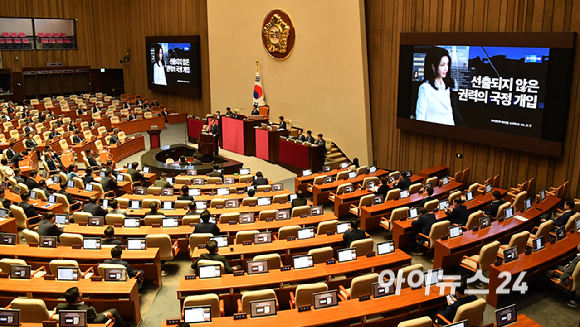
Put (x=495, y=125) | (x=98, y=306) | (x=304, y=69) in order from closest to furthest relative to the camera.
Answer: (x=98, y=306)
(x=495, y=125)
(x=304, y=69)

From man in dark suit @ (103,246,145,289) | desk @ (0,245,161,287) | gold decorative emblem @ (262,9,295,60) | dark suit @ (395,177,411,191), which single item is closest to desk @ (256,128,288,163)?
gold decorative emblem @ (262,9,295,60)

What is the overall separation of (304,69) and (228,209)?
860 centimetres

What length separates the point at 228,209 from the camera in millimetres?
9914

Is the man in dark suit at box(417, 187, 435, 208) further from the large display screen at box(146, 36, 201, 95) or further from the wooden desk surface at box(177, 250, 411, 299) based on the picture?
the large display screen at box(146, 36, 201, 95)

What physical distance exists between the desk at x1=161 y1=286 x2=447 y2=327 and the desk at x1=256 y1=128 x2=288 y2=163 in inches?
399

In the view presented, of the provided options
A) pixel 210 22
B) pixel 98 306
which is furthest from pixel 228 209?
pixel 210 22

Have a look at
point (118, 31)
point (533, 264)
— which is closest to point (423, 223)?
point (533, 264)

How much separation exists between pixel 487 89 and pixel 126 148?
12.2 m

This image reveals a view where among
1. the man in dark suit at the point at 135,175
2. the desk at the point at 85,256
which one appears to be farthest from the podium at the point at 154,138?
the desk at the point at 85,256

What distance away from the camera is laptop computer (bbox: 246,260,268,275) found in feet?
22.2

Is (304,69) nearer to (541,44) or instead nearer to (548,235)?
(541,44)

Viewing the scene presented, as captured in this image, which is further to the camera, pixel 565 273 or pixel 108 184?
pixel 108 184

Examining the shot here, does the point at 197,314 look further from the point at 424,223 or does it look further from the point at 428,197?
the point at 428,197

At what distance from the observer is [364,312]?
18.9 feet
